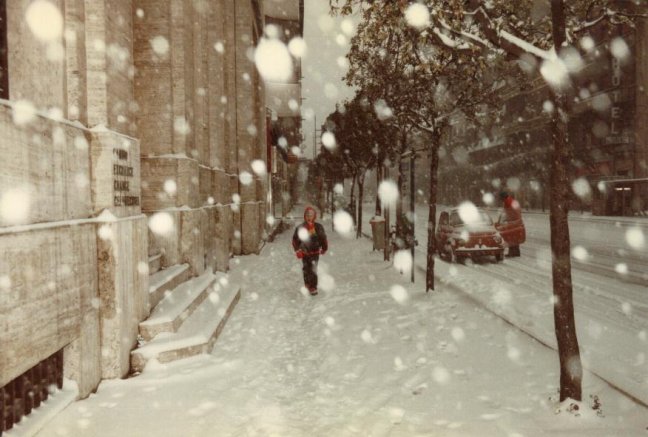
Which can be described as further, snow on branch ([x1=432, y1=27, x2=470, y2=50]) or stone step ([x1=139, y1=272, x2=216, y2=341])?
stone step ([x1=139, y1=272, x2=216, y2=341])

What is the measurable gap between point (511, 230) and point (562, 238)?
41.8 feet

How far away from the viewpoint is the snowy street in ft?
→ 19.4

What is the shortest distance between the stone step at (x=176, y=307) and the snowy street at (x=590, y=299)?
4.67 metres

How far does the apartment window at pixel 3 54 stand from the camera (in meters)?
4.16

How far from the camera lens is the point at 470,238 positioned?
51.8 feet

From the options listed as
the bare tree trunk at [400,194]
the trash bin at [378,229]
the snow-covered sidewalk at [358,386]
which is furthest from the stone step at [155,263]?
the trash bin at [378,229]

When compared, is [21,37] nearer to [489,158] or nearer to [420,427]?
[420,427]

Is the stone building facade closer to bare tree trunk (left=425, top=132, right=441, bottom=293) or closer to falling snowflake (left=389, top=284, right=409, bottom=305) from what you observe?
falling snowflake (left=389, top=284, right=409, bottom=305)

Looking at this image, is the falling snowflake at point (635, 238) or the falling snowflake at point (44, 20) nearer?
the falling snowflake at point (44, 20)

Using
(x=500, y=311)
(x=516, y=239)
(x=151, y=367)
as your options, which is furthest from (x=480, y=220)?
(x=151, y=367)

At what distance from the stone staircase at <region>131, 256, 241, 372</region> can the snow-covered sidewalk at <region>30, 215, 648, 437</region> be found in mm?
170

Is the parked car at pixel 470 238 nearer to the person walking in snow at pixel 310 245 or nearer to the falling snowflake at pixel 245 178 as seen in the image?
the person walking in snow at pixel 310 245

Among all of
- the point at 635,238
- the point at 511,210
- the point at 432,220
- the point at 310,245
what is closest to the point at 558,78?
the point at 432,220

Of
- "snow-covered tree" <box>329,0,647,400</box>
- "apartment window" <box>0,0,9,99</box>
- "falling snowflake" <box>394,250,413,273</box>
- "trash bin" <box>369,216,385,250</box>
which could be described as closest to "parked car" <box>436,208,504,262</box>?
"falling snowflake" <box>394,250,413,273</box>
